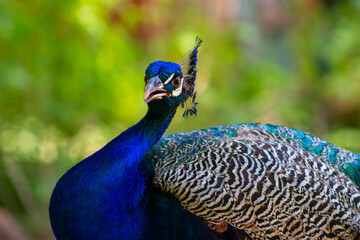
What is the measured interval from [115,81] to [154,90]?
263 cm

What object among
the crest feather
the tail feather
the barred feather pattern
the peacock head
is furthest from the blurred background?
the tail feather

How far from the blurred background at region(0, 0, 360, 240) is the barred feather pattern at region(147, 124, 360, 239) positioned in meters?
2.54

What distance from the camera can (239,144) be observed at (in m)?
2.65

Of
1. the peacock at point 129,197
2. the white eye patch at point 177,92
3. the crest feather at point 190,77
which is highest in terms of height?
the crest feather at point 190,77

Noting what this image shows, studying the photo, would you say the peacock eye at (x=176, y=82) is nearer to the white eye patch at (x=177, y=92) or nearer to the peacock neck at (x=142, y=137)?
the white eye patch at (x=177, y=92)

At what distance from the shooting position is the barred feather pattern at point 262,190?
8.02 ft

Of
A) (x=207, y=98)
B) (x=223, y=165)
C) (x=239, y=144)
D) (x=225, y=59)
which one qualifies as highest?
(x=225, y=59)

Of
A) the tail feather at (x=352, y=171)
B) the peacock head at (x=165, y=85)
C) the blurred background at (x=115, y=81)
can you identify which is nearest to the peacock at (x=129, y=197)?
the peacock head at (x=165, y=85)

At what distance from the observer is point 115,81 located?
4.96 meters

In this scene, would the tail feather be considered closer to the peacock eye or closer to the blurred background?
the peacock eye

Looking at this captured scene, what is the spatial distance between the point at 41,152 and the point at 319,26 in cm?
591

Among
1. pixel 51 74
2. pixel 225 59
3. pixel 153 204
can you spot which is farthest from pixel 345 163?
pixel 225 59

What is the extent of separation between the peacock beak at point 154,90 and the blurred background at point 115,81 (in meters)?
2.36

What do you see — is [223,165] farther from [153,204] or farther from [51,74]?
[51,74]
